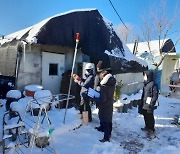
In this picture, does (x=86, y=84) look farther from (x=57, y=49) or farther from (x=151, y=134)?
(x=57, y=49)

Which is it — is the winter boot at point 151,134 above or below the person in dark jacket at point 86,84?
below

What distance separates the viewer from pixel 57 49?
1002cm

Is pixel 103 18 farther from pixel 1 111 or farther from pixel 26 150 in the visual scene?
pixel 26 150

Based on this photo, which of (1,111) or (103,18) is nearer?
(1,111)

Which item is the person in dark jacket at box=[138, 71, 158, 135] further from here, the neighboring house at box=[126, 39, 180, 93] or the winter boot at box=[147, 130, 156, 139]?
the neighboring house at box=[126, 39, 180, 93]

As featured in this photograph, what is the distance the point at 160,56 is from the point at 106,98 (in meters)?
15.1

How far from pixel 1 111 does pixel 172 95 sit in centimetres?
1198

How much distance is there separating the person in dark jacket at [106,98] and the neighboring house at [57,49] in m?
3.90

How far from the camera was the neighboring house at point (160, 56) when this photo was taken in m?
19.0

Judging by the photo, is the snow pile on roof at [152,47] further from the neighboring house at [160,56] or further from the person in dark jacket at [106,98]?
the person in dark jacket at [106,98]

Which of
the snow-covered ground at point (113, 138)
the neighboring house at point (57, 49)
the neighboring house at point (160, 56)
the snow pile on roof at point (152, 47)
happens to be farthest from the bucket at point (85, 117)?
the snow pile on roof at point (152, 47)

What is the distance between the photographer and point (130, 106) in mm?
9844

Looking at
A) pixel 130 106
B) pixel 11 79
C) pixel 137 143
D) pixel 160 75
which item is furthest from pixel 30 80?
pixel 160 75

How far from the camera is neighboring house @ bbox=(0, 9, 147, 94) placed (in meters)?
8.64
